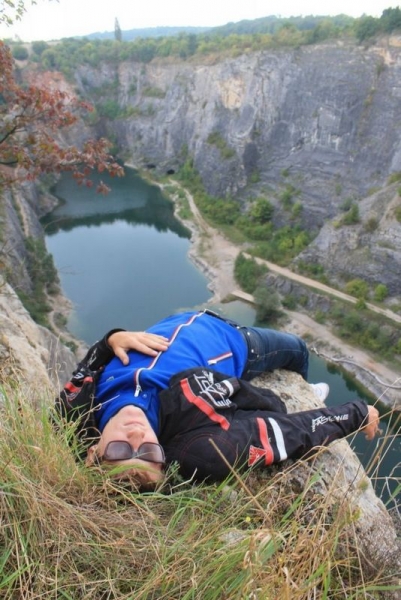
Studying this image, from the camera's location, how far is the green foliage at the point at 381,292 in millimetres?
22672

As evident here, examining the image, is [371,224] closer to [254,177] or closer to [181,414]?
[254,177]

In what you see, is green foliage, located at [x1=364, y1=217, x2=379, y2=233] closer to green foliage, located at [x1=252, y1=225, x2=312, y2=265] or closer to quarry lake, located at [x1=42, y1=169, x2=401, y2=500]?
green foliage, located at [x1=252, y1=225, x2=312, y2=265]

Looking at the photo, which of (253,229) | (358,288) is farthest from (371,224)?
(253,229)

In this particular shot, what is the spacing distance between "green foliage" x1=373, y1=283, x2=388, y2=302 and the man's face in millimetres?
22848

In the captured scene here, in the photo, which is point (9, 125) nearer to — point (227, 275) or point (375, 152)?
point (227, 275)

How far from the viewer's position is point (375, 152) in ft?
97.1

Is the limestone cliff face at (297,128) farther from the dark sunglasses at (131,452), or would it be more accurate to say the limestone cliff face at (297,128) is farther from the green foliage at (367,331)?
the dark sunglasses at (131,452)

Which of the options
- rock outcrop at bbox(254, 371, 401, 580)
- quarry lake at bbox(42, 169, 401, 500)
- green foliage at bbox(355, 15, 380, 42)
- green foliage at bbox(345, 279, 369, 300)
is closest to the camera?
rock outcrop at bbox(254, 371, 401, 580)

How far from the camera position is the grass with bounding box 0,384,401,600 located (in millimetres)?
1145

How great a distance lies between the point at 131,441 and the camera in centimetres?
178

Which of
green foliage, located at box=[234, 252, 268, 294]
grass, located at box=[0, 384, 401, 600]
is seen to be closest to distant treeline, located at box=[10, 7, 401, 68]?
green foliage, located at box=[234, 252, 268, 294]

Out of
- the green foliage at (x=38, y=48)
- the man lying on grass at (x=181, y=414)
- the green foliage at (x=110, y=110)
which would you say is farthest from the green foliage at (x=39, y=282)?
the green foliage at (x=38, y=48)

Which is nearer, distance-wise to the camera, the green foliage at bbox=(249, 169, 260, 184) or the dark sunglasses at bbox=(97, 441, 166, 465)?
the dark sunglasses at bbox=(97, 441, 166, 465)

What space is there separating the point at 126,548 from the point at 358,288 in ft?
79.0
